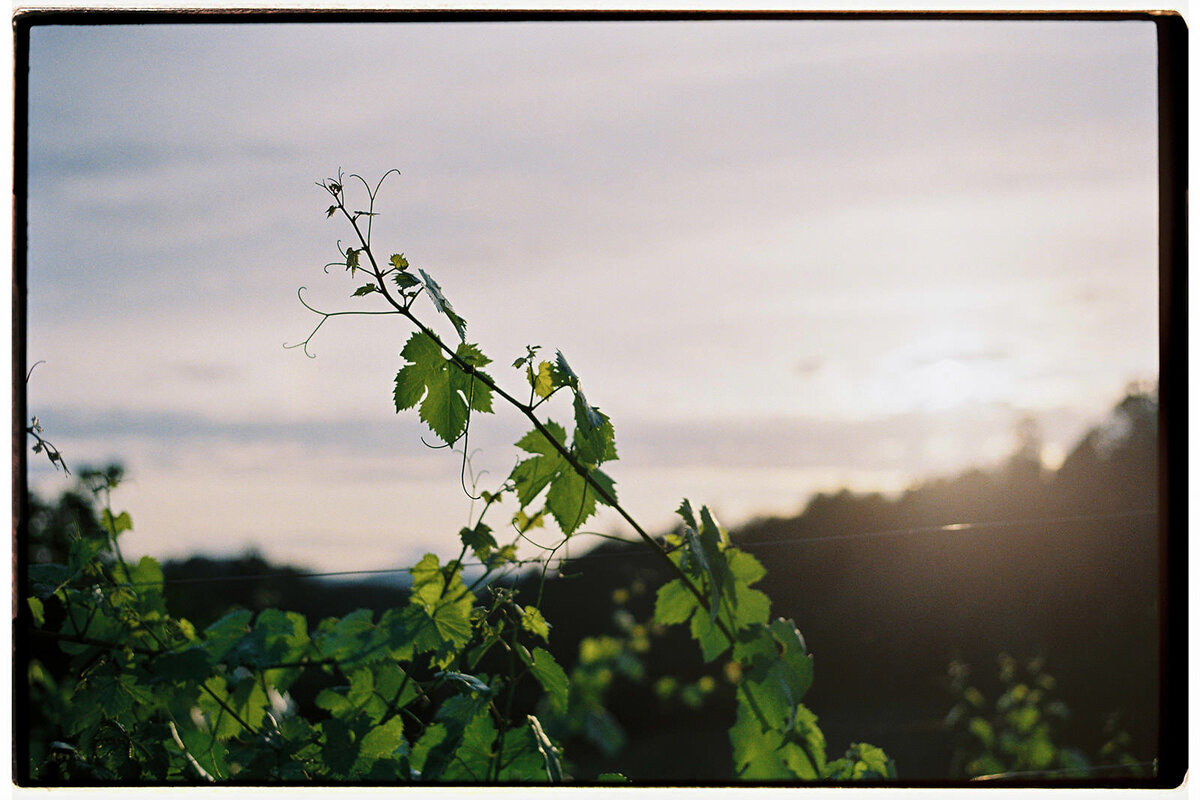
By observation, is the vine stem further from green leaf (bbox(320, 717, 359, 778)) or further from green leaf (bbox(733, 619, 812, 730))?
green leaf (bbox(320, 717, 359, 778))

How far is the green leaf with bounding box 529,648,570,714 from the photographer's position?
3.09 feet

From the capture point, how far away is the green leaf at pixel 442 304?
32.4 inches

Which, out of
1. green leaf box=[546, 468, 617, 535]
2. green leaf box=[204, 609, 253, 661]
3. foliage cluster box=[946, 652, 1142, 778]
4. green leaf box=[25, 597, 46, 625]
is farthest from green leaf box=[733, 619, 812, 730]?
Answer: foliage cluster box=[946, 652, 1142, 778]

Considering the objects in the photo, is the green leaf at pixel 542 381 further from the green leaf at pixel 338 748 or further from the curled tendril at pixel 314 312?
the green leaf at pixel 338 748

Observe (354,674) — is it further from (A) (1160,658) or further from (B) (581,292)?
(A) (1160,658)

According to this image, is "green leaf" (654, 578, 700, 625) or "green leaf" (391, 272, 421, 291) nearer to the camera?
"green leaf" (391, 272, 421, 291)

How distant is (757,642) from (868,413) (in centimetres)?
43

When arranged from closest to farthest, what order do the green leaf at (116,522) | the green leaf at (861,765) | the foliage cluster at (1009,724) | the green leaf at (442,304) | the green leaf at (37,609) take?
the green leaf at (442,304) < the green leaf at (37,609) < the green leaf at (861,765) < the green leaf at (116,522) < the foliage cluster at (1009,724)

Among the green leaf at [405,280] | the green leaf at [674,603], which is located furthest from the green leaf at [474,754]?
the green leaf at [405,280]

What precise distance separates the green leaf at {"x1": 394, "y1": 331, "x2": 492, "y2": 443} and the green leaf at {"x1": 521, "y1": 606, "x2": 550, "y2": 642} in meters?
0.23

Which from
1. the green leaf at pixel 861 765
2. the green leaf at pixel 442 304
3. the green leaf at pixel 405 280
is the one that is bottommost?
the green leaf at pixel 861 765

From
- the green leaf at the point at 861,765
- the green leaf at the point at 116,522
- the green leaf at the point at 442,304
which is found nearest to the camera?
the green leaf at the point at 442,304

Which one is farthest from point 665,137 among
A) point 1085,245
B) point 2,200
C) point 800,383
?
point 2,200

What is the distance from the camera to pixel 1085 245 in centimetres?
103
